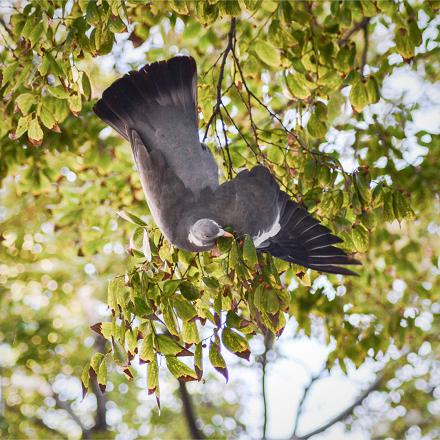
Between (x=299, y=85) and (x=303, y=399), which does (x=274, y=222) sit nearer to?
(x=299, y=85)

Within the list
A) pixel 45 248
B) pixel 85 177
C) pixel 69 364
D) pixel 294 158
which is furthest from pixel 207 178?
pixel 69 364

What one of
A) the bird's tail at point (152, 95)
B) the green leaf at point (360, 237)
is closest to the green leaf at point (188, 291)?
the bird's tail at point (152, 95)

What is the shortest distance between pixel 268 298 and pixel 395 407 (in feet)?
16.9

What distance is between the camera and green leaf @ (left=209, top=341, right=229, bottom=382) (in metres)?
2.00

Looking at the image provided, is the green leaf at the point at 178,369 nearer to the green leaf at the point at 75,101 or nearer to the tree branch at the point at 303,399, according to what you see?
the green leaf at the point at 75,101

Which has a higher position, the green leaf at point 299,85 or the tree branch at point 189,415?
the green leaf at point 299,85

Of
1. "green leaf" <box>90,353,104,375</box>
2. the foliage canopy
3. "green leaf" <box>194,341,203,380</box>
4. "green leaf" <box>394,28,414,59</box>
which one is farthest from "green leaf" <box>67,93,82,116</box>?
"green leaf" <box>394,28,414,59</box>

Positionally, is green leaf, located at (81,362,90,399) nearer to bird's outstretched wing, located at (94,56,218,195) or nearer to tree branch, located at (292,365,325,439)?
bird's outstretched wing, located at (94,56,218,195)

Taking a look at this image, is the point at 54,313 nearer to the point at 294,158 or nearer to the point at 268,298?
the point at 294,158

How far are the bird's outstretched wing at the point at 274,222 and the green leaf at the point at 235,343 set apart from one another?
41 centimetres

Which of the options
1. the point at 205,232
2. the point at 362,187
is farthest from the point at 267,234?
the point at 362,187

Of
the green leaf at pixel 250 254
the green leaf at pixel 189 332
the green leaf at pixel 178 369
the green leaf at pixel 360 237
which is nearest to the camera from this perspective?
the green leaf at pixel 250 254

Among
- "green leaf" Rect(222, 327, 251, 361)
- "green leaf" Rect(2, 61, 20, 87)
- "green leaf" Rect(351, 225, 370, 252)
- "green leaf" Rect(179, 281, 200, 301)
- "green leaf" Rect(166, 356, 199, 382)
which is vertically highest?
"green leaf" Rect(2, 61, 20, 87)

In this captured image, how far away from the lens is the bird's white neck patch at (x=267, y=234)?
7.50ft
